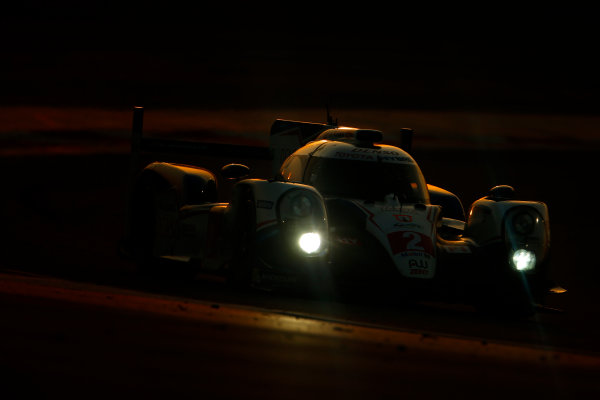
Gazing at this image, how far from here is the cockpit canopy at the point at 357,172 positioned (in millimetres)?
11547

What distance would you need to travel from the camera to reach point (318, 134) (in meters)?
13.7

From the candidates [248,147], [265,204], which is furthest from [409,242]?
[248,147]

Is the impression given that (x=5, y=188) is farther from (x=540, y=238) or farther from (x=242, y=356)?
(x=242, y=356)

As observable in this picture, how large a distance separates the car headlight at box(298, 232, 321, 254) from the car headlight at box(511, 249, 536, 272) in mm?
1981

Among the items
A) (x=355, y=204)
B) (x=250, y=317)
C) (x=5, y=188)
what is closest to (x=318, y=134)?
(x=355, y=204)

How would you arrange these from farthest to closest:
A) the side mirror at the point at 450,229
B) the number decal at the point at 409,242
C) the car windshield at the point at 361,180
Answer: the side mirror at the point at 450,229 < the car windshield at the point at 361,180 < the number decal at the point at 409,242

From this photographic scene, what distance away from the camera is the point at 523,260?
1091cm

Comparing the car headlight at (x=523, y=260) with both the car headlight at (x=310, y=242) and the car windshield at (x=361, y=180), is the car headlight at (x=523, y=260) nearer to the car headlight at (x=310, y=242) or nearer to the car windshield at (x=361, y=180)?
the car windshield at (x=361, y=180)

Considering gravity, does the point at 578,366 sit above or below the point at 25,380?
above

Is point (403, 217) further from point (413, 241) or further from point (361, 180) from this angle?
point (361, 180)

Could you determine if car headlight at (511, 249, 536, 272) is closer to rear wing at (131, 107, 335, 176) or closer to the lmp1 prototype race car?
the lmp1 prototype race car

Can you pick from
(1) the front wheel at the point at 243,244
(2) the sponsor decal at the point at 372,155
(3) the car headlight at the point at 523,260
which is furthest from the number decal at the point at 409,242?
(2) the sponsor decal at the point at 372,155

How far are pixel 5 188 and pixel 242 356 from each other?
18066 mm

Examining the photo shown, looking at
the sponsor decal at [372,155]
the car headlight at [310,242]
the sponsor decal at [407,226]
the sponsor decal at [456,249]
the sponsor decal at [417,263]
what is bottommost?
the sponsor decal at [417,263]
